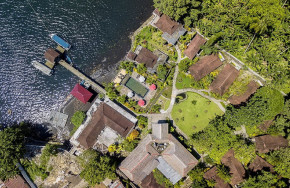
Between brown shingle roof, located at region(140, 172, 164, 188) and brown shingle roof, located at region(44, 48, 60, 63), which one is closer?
brown shingle roof, located at region(140, 172, 164, 188)

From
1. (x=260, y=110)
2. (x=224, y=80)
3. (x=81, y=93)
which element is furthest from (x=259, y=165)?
(x=81, y=93)

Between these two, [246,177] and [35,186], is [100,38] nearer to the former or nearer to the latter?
[35,186]

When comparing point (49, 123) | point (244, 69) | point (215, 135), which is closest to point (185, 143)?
point (215, 135)

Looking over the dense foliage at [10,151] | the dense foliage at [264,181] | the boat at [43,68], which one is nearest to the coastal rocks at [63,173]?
the dense foliage at [10,151]

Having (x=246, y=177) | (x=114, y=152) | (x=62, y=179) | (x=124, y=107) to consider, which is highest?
(x=246, y=177)

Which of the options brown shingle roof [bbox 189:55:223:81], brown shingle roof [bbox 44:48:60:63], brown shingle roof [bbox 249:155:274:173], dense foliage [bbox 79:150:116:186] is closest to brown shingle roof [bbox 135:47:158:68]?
brown shingle roof [bbox 189:55:223:81]

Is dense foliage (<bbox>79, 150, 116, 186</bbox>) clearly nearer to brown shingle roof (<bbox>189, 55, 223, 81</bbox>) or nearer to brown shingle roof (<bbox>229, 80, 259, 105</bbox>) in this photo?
brown shingle roof (<bbox>189, 55, 223, 81</bbox>)
